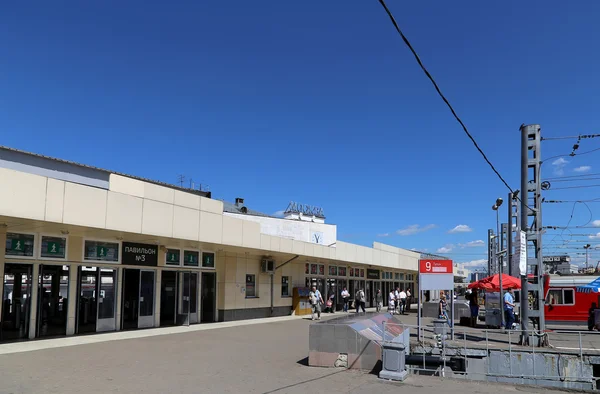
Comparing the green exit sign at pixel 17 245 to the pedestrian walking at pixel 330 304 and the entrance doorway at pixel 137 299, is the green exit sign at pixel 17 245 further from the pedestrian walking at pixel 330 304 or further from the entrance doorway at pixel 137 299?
the pedestrian walking at pixel 330 304

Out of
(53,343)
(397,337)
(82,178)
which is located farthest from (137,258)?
(82,178)

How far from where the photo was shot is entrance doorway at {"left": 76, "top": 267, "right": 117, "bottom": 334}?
56.0ft

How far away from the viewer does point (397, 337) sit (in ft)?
45.4

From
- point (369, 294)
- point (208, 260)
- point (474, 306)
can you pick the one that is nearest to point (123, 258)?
point (208, 260)

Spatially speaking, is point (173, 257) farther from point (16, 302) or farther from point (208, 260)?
point (16, 302)

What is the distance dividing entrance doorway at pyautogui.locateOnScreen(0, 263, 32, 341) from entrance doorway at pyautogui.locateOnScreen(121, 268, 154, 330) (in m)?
3.80

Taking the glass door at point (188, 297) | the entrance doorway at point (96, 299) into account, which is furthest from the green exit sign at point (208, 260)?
the entrance doorway at point (96, 299)

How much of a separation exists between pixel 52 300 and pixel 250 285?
11718 millimetres

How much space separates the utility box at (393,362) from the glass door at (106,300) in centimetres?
1097

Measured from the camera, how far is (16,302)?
1512 centimetres

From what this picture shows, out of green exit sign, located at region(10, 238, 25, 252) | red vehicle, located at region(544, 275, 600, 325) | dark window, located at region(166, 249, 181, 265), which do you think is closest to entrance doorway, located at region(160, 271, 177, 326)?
dark window, located at region(166, 249, 181, 265)

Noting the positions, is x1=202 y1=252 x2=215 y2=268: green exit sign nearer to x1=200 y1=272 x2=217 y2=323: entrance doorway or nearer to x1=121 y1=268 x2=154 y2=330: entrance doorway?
x1=200 y1=272 x2=217 y2=323: entrance doorway

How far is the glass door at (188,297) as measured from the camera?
21.5 m

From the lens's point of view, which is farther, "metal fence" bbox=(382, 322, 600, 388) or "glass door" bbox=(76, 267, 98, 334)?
"glass door" bbox=(76, 267, 98, 334)
